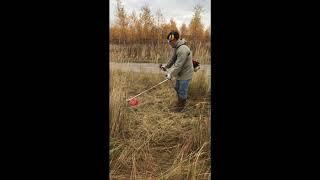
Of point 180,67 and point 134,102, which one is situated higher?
point 180,67

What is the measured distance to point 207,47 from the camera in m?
5.23

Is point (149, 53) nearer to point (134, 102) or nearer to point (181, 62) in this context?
point (181, 62)

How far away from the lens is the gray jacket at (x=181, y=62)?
5.37 m

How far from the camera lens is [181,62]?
17.6ft

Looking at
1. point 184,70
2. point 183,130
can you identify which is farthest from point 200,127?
point 184,70

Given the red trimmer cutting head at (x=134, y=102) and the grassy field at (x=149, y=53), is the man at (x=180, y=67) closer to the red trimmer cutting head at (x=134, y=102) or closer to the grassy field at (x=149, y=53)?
the grassy field at (x=149, y=53)

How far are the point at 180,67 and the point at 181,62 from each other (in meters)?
0.05

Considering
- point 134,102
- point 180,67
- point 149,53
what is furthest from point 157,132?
point 149,53

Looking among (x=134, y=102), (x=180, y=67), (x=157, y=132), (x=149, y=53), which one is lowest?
(x=157, y=132)

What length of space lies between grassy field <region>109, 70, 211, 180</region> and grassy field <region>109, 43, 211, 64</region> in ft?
A: 0.53

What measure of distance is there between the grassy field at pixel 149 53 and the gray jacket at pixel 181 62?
0.06 metres

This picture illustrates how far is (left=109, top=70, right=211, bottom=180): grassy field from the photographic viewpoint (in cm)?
518

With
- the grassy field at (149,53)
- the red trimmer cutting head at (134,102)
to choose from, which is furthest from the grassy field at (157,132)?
the grassy field at (149,53)

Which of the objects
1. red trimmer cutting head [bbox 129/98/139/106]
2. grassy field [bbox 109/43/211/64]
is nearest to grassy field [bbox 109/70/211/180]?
red trimmer cutting head [bbox 129/98/139/106]
